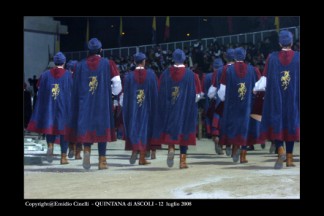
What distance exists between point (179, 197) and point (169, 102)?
3.88 m

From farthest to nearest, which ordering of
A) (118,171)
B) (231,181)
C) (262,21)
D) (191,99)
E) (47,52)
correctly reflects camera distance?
(47,52) → (262,21) → (191,99) → (118,171) → (231,181)

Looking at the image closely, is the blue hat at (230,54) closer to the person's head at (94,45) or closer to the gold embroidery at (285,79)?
the gold embroidery at (285,79)

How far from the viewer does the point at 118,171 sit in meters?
9.33

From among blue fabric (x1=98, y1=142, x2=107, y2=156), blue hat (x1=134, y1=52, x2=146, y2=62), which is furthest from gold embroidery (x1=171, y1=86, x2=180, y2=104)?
blue fabric (x1=98, y1=142, x2=107, y2=156)

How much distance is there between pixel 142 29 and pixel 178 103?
19743 mm

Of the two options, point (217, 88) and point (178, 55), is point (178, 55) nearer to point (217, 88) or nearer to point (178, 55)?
point (178, 55)

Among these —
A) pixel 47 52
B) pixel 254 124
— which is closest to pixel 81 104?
pixel 254 124

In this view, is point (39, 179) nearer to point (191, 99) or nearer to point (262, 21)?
point (191, 99)

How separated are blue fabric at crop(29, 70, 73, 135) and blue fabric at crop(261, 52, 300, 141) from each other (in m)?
3.49

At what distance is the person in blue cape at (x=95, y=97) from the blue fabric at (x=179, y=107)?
2.76ft

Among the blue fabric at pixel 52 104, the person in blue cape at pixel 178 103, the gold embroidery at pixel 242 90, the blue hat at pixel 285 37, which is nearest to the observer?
the blue hat at pixel 285 37

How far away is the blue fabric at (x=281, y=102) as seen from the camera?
30.8 feet

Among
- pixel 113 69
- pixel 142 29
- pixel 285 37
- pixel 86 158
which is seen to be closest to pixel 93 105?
pixel 113 69

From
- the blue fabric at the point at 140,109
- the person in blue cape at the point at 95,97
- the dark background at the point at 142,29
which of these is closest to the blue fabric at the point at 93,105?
the person in blue cape at the point at 95,97
